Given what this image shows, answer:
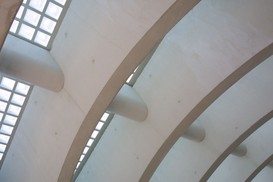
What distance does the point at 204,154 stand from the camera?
16.6 m

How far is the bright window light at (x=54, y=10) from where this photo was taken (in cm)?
1115

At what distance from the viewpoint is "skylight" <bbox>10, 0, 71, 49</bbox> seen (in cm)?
1093

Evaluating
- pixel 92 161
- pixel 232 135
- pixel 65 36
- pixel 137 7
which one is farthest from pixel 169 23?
pixel 92 161

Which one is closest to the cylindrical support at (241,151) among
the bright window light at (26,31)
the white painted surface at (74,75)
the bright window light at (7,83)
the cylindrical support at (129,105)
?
the cylindrical support at (129,105)

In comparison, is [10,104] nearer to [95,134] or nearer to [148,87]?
[95,134]

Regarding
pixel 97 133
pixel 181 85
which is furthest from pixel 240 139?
pixel 97 133

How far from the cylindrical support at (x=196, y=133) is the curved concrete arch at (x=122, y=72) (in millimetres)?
5995

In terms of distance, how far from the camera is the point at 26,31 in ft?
37.1

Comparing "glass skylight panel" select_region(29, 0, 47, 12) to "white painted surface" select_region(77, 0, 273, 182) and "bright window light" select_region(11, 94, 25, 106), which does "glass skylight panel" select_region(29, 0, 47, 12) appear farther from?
"white painted surface" select_region(77, 0, 273, 182)

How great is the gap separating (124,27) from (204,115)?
27.5 feet

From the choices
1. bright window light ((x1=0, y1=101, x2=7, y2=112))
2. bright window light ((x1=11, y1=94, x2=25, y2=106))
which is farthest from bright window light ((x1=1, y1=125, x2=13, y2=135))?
bright window light ((x1=11, y1=94, x2=25, y2=106))

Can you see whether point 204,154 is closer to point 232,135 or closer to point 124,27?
point 232,135

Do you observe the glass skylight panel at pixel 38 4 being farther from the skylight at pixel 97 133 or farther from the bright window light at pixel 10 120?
the skylight at pixel 97 133

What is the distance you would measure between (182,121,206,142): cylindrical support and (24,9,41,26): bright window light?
8.55 m
